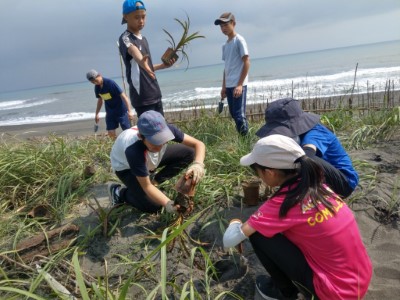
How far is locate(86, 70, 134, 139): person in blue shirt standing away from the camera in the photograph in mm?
4488

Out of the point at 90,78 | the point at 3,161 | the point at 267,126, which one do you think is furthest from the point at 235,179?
the point at 90,78

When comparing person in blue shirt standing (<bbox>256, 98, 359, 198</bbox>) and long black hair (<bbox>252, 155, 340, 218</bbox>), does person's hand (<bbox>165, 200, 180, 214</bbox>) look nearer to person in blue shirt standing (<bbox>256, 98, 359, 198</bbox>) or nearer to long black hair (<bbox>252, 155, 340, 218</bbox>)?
person in blue shirt standing (<bbox>256, 98, 359, 198</bbox>)

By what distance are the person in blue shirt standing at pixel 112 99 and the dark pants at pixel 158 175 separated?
1.93m

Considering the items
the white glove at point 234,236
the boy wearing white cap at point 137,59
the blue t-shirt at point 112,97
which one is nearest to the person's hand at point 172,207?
the white glove at point 234,236

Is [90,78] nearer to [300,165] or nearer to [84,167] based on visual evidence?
[84,167]

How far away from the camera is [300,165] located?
138cm

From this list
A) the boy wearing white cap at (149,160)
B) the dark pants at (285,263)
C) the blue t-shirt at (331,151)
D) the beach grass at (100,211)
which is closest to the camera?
the dark pants at (285,263)

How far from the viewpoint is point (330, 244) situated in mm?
1338

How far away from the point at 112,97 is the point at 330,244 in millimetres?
3925

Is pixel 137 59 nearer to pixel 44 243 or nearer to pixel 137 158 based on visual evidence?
pixel 137 158

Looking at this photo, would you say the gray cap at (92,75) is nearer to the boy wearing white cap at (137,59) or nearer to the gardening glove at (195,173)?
the boy wearing white cap at (137,59)

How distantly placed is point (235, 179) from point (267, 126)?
0.89 meters

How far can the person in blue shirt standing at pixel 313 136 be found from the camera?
1.87m

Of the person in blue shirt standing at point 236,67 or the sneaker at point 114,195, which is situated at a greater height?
the person in blue shirt standing at point 236,67
